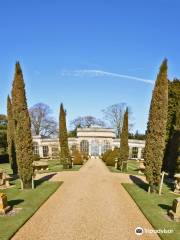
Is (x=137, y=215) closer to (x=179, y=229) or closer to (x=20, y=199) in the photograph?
(x=179, y=229)

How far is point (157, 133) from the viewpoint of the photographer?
1312 centimetres

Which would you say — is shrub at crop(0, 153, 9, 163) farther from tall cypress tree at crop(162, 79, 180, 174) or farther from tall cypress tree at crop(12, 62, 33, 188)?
tall cypress tree at crop(12, 62, 33, 188)

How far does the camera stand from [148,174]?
1309cm

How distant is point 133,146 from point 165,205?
33663mm

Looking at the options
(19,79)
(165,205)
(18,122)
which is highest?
(19,79)

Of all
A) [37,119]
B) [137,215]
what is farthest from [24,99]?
[37,119]

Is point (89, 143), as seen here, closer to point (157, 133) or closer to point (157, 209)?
point (157, 133)

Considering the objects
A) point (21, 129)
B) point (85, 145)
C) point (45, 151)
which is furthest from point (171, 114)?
point (45, 151)

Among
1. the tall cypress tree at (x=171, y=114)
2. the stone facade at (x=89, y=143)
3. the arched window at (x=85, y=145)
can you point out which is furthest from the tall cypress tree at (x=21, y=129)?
the arched window at (x=85, y=145)

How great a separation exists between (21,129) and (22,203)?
4675 mm

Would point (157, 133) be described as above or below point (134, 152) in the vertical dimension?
above

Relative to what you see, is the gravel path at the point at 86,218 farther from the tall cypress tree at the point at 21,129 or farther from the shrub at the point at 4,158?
the shrub at the point at 4,158

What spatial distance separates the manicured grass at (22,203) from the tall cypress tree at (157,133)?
5.15m

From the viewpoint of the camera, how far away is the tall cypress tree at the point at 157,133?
13000 millimetres
